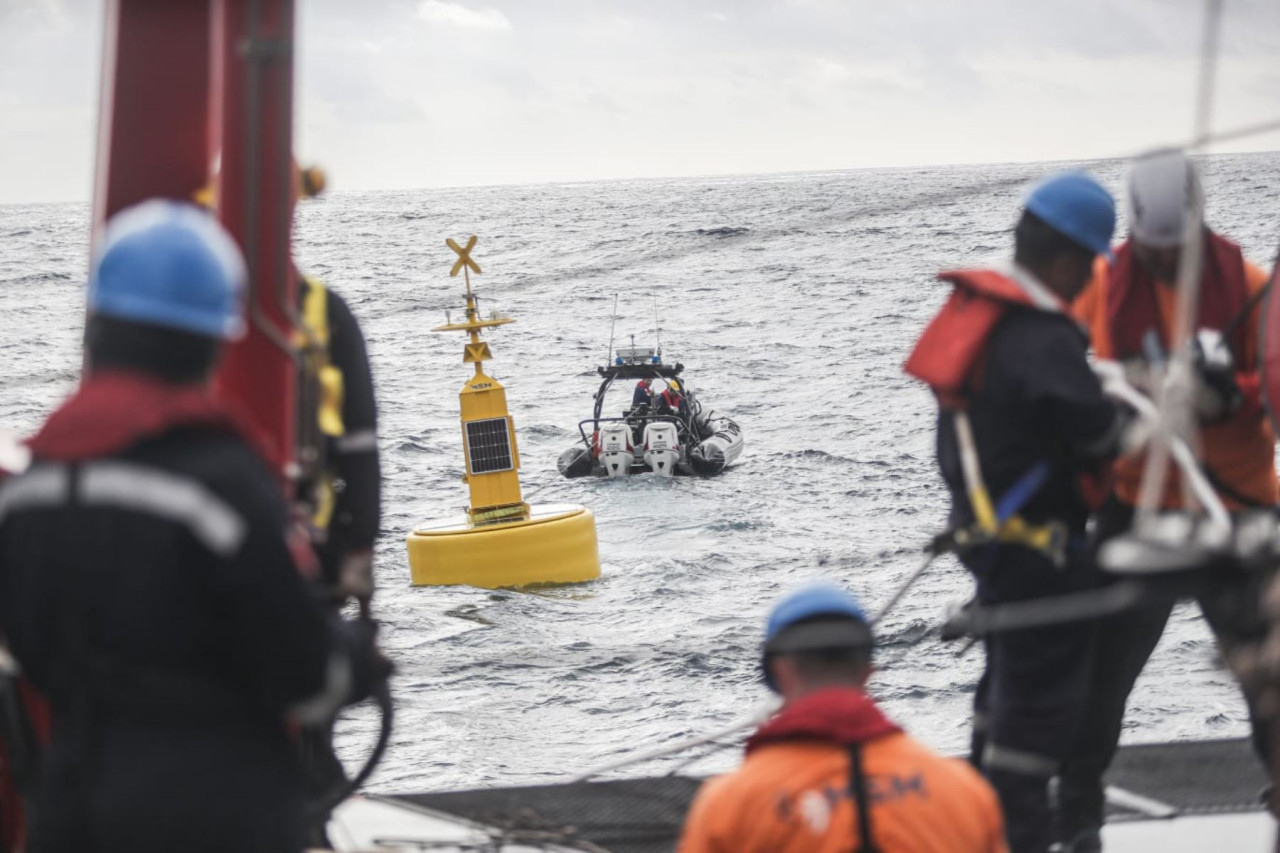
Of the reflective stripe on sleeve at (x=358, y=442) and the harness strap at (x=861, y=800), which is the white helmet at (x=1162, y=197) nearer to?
the harness strap at (x=861, y=800)

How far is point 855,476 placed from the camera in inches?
1475

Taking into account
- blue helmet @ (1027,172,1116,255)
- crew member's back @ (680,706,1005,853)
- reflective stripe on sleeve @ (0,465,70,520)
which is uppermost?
blue helmet @ (1027,172,1116,255)

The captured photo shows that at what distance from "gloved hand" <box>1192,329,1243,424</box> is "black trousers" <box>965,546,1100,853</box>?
490 mm

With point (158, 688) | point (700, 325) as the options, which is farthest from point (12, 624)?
point (700, 325)

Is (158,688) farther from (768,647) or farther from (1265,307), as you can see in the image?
(1265,307)

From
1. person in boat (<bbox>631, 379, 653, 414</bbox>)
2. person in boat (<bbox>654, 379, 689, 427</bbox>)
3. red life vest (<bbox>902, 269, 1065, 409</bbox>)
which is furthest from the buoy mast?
red life vest (<bbox>902, 269, 1065, 409</bbox>)

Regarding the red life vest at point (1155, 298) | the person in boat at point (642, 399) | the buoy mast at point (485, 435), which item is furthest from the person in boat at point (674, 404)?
the red life vest at point (1155, 298)

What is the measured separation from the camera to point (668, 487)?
1409 inches

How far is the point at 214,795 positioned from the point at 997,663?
228 centimetres

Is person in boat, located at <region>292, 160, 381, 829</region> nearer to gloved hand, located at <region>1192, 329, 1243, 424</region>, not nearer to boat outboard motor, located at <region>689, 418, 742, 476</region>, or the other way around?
gloved hand, located at <region>1192, 329, 1243, 424</region>

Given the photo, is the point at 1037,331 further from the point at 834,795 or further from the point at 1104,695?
the point at 834,795

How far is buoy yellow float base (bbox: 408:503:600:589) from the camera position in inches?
856

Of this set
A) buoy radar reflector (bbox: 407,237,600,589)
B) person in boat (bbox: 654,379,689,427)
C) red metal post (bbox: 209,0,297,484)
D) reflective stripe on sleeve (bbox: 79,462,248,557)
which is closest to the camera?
reflective stripe on sleeve (bbox: 79,462,248,557)

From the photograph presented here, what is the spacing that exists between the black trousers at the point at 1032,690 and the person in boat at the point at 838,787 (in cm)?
123
